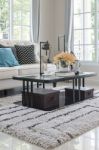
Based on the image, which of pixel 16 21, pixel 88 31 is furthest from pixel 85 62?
pixel 16 21

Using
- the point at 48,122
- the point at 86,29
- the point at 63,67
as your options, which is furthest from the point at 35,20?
the point at 48,122

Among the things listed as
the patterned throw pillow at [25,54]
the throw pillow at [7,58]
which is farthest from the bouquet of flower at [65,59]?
the patterned throw pillow at [25,54]

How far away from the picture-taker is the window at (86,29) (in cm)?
560

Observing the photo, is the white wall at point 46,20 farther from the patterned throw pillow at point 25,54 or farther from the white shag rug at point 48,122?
the white shag rug at point 48,122

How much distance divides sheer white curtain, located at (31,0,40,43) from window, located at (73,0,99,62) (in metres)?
0.92

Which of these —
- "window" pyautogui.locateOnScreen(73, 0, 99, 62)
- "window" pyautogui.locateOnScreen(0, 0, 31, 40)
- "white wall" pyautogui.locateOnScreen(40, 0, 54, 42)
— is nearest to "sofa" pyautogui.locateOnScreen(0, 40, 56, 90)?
"window" pyautogui.locateOnScreen(0, 0, 31, 40)

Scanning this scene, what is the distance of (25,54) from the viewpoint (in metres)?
4.85

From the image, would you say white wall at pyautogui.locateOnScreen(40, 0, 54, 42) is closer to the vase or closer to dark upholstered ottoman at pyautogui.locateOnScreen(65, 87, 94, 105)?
the vase

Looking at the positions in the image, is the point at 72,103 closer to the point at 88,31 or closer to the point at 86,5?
the point at 88,31

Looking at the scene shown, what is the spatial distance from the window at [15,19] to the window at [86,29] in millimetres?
1185

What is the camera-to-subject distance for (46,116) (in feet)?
9.32

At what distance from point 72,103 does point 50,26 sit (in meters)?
3.31

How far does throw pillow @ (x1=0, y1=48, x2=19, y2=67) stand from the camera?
4.30 metres

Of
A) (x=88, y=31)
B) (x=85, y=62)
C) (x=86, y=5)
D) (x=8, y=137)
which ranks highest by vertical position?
(x=86, y=5)
